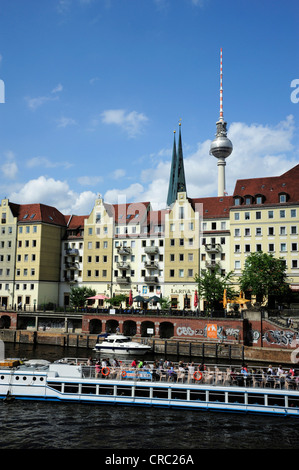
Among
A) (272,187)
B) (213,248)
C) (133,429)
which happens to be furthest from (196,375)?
(272,187)

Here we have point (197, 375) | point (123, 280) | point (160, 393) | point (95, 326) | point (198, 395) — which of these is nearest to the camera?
point (198, 395)

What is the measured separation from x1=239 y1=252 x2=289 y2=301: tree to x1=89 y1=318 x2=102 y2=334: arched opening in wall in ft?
85.9

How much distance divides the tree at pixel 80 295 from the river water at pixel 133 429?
5079cm

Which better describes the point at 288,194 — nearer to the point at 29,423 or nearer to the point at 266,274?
the point at 266,274

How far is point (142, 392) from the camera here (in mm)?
36500

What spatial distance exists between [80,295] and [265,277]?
37052mm

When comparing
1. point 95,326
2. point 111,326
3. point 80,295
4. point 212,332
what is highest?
point 80,295

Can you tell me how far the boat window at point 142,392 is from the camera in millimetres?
36344

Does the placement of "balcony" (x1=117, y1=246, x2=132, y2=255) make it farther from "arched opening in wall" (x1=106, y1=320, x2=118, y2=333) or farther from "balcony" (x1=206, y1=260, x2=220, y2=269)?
"arched opening in wall" (x1=106, y1=320, x2=118, y2=333)

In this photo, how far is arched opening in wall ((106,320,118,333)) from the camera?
76562mm

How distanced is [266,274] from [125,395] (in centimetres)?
4018

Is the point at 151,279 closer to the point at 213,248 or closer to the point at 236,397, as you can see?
the point at 213,248

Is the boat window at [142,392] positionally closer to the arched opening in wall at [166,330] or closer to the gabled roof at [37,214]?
the arched opening in wall at [166,330]
